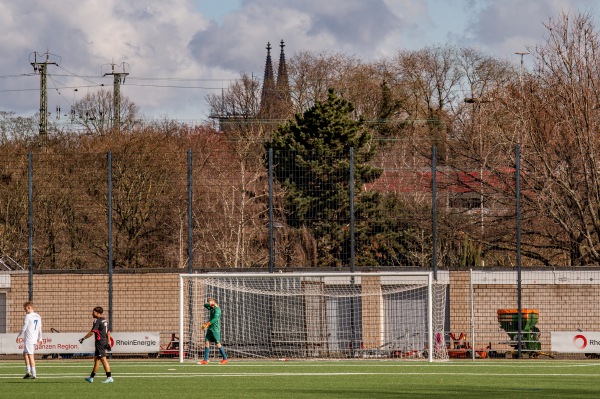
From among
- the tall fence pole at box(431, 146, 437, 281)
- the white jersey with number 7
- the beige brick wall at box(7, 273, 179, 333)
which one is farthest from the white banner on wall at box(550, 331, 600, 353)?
the white jersey with number 7

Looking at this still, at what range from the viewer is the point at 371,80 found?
76.7 metres

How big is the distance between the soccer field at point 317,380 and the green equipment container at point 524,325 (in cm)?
303

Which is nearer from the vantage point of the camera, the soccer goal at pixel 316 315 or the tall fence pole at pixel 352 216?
the soccer goal at pixel 316 315

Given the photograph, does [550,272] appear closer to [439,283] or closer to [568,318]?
[568,318]

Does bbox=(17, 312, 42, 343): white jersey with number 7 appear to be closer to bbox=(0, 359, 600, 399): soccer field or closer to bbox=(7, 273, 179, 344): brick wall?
bbox=(0, 359, 600, 399): soccer field

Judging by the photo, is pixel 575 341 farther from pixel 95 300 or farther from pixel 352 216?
pixel 95 300

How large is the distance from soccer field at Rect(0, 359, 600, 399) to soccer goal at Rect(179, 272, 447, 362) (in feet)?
6.81

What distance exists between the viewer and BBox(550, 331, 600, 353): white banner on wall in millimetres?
30156

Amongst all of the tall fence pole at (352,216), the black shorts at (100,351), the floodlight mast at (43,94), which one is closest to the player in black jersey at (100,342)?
the black shorts at (100,351)

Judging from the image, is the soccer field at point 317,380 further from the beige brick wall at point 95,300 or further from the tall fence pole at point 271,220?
the beige brick wall at point 95,300

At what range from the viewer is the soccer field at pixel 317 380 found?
19.0 metres

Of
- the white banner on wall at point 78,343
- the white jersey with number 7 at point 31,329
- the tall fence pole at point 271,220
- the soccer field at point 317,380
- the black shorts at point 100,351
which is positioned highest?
the tall fence pole at point 271,220

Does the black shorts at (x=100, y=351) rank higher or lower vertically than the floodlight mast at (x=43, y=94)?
lower

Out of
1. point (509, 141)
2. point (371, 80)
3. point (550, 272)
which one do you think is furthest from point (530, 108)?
point (371, 80)
